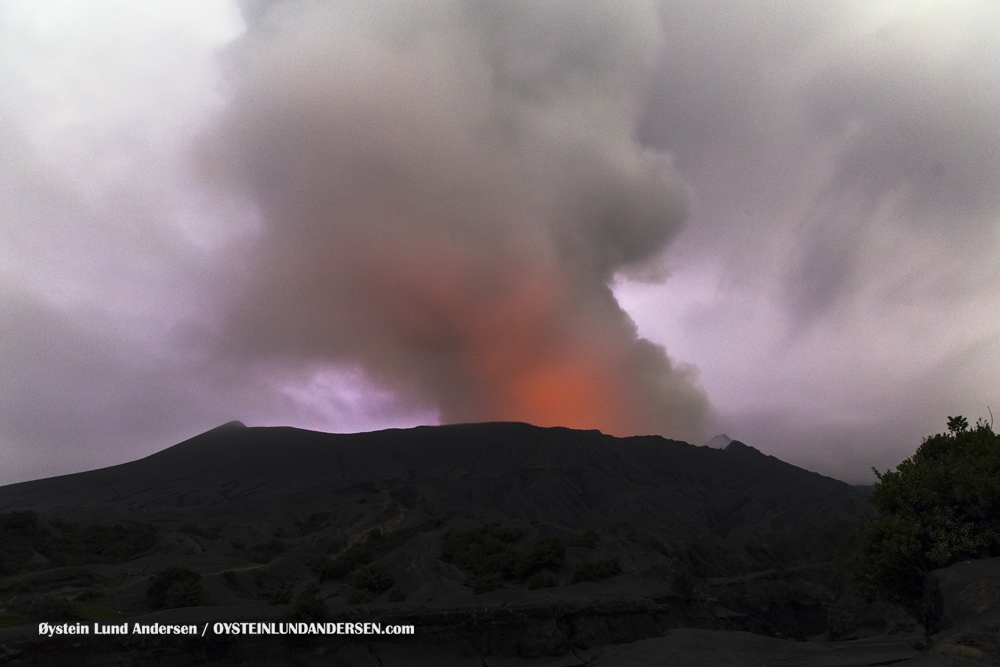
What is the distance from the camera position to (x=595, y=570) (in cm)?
5362

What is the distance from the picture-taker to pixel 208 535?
3939 inches

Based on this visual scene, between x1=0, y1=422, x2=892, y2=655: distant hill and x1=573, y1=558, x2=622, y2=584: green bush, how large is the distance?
15cm

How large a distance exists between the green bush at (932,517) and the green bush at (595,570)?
27.8 meters

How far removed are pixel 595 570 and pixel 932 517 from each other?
110 ft

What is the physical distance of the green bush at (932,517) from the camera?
79.4ft

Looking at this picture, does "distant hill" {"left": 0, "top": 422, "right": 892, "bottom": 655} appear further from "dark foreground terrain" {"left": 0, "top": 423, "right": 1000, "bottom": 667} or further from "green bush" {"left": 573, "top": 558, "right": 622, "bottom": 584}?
"dark foreground terrain" {"left": 0, "top": 423, "right": 1000, "bottom": 667}

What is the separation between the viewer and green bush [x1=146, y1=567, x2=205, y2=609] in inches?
1870

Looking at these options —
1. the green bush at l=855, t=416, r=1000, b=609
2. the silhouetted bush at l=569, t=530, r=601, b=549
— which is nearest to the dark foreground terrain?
the silhouetted bush at l=569, t=530, r=601, b=549

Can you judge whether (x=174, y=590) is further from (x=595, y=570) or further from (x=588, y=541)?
(x=588, y=541)

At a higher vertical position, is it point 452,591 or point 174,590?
point 174,590

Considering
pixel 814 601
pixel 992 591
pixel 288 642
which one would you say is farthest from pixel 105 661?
pixel 814 601

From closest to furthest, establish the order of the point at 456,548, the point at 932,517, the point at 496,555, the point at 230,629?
1. the point at 932,517
2. the point at 230,629
3. the point at 496,555
4. the point at 456,548

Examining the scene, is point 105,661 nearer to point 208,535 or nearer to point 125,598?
point 125,598

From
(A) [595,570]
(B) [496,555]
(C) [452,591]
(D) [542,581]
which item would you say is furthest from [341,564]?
(A) [595,570]
